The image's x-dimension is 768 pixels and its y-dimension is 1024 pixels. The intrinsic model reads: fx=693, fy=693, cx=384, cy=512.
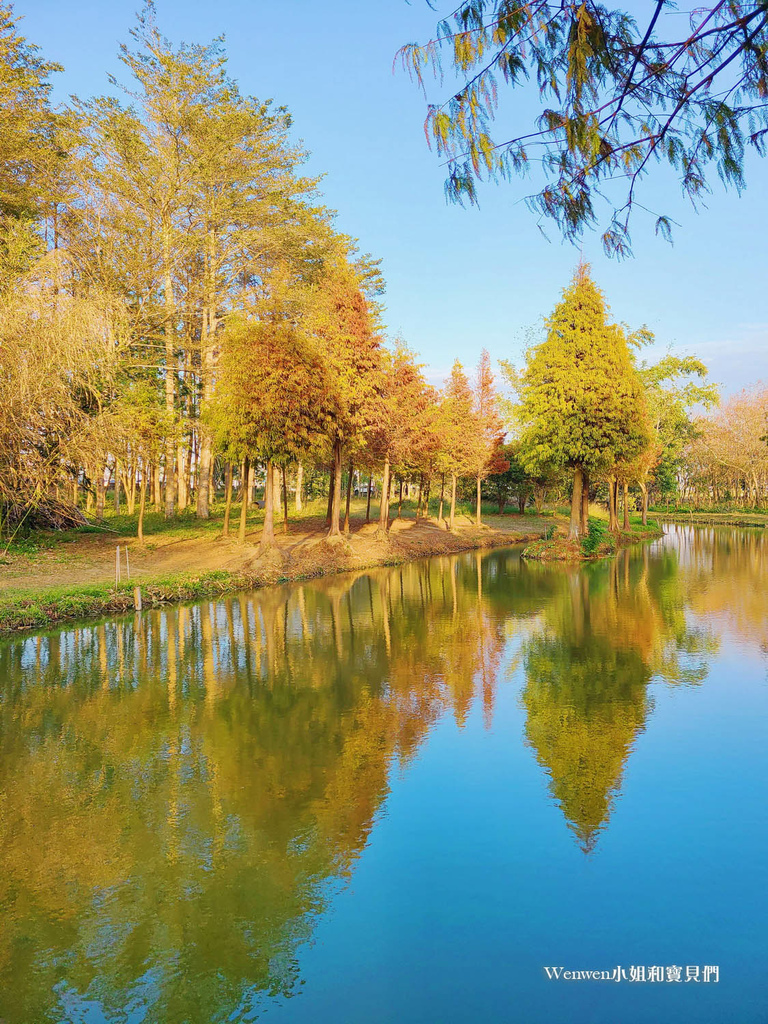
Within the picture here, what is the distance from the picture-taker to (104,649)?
43.8ft

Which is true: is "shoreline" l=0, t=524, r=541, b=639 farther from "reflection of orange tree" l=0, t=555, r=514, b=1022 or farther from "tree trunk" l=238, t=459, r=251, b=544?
"reflection of orange tree" l=0, t=555, r=514, b=1022

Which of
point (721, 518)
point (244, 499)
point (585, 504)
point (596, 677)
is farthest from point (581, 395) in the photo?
point (721, 518)

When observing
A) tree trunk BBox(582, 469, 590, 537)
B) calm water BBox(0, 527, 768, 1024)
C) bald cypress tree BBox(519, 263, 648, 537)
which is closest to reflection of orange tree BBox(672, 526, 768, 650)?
calm water BBox(0, 527, 768, 1024)

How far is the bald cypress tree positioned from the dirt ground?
8384 mm

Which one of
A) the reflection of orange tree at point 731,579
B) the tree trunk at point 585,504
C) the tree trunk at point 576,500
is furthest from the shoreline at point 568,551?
the reflection of orange tree at point 731,579

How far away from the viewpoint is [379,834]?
20.4 ft

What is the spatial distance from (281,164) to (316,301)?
8.08 m

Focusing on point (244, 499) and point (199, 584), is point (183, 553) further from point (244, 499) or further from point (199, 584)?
point (199, 584)

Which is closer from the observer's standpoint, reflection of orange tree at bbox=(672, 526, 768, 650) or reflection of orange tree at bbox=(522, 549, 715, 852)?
reflection of orange tree at bbox=(522, 549, 715, 852)

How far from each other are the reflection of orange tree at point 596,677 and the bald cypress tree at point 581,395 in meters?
10.8

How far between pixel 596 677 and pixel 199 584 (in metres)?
12.3

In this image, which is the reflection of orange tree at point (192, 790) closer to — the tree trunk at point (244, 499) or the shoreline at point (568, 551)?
the tree trunk at point (244, 499)

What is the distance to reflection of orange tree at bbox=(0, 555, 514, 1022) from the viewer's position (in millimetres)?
4539

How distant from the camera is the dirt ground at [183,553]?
20125mm
